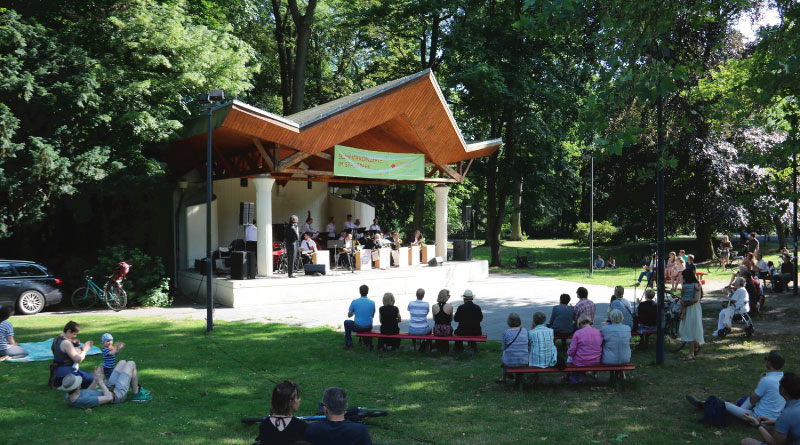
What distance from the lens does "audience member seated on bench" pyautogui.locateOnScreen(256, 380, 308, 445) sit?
412 cm

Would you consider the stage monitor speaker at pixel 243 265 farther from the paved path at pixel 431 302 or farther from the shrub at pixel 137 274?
the shrub at pixel 137 274

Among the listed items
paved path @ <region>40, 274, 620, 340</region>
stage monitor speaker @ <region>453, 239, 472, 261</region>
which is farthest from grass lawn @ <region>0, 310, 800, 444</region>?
stage monitor speaker @ <region>453, 239, 472, 261</region>

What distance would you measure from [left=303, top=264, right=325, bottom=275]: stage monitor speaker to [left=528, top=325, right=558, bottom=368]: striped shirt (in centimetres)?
904

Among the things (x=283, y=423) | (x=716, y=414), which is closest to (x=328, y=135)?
(x=716, y=414)

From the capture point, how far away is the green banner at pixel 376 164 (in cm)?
1648

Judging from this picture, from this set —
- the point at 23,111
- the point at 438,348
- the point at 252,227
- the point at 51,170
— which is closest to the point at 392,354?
the point at 438,348

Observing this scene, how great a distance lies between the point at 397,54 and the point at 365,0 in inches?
121

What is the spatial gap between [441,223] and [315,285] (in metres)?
6.65

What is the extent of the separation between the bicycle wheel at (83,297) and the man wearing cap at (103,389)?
8.54m

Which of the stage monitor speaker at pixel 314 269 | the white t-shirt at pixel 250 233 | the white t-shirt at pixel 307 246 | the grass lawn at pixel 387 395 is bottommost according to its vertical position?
the grass lawn at pixel 387 395

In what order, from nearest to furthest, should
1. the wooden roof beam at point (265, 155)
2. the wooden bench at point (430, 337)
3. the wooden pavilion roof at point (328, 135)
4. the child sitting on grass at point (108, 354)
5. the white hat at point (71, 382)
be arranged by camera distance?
the white hat at point (71, 382) < the child sitting on grass at point (108, 354) < the wooden bench at point (430, 337) < the wooden pavilion roof at point (328, 135) < the wooden roof beam at point (265, 155)

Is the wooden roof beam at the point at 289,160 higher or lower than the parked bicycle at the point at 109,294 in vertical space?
higher

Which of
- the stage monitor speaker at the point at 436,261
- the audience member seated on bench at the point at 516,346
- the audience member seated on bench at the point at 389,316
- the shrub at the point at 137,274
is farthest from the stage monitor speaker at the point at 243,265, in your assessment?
the audience member seated on bench at the point at 516,346

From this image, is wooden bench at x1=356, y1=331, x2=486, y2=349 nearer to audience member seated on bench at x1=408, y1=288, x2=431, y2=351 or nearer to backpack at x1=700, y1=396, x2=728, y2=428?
audience member seated on bench at x1=408, y1=288, x2=431, y2=351
